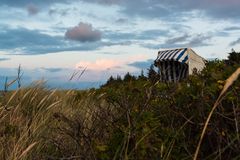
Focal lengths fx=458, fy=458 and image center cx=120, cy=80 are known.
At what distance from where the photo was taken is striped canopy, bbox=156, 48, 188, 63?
1680 cm

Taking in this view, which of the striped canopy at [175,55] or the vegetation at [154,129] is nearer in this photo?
the vegetation at [154,129]

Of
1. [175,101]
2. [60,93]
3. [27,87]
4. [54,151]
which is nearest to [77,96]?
[60,93]

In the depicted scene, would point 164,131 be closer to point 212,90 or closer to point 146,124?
point 146,124

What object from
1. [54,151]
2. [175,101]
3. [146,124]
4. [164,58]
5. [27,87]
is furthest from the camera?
[164,58]

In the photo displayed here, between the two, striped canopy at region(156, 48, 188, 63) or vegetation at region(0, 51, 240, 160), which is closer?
vegetation at region(0, 51, 240, 160)

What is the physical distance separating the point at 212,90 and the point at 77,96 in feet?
24.3

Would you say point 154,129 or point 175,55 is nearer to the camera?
point 154,129

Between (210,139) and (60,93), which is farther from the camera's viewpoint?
(60,93)

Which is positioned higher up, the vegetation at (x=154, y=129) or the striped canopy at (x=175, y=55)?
the striped canopy at (x=175, y=55)

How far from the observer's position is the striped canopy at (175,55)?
1680 cm

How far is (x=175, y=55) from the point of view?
1805 cm

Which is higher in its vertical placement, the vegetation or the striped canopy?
Result: the striped canopy

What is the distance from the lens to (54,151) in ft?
18.3

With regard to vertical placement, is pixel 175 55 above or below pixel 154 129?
above
